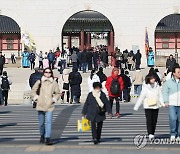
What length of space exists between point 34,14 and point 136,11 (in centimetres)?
726

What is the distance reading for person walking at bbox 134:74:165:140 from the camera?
1527cm

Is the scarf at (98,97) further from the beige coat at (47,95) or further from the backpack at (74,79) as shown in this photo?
the backpack at (74,79)

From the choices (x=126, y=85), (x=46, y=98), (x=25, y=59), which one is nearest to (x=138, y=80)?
(x=126, y=85)

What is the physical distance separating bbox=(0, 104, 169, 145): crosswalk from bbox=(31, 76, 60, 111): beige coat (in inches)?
45.5

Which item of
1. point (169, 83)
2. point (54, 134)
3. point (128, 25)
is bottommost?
point (54, 134)

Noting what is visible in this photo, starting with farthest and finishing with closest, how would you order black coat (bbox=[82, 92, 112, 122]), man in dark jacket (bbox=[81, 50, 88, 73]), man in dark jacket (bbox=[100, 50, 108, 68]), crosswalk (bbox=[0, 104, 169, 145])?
man in dark jacket (bbox=[100, 50, 108, 68]), man in dark jacket (bbox=[81, 50, 88, 73]), crosswalk (bbox=[0, 104, 169, 145]), black coat (bbox=[82, 92, 112, 122])

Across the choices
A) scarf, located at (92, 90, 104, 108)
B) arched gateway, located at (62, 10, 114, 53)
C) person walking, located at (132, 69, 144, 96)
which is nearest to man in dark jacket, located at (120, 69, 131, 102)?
person walking, located at (132, 69, 144, 96)

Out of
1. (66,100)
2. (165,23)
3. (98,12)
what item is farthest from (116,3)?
(66,100)

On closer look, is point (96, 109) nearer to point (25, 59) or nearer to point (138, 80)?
point (138, 80)

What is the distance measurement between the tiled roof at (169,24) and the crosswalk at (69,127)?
26.7 meters

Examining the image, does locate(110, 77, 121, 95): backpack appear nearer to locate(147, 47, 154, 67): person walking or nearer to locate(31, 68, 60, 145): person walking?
locate(31, 68, 60, 145): person walking

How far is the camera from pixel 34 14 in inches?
1806

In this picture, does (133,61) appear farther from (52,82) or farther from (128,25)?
(52,82)

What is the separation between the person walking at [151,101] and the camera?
1527 cm
